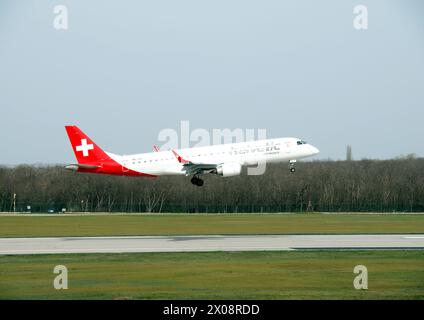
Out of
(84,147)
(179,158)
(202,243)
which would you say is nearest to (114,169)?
(84,147)

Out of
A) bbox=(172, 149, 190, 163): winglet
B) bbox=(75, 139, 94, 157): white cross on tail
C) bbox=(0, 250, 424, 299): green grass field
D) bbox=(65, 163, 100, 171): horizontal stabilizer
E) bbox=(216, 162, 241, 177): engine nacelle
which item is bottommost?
bbox=(0, 250, 424, 299): green grass field

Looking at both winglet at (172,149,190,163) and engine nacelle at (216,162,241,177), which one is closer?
engine nacelle at (216,162,241,177)

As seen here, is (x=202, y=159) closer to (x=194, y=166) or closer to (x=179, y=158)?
(x=194, y=166)

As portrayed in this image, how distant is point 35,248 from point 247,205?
123030 mm

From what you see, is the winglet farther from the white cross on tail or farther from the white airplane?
the white cross on tail

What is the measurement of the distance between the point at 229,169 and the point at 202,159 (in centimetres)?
402

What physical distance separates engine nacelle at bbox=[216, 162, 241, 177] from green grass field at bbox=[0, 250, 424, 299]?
2707 centimetres

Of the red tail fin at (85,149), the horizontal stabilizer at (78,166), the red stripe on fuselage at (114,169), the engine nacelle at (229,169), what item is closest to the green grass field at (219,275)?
the engine nacelle at (229,169)

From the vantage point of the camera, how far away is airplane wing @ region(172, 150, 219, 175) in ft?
301

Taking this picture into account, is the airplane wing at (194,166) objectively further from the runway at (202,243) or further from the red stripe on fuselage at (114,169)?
the runway at (202,243)

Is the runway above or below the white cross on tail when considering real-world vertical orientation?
below

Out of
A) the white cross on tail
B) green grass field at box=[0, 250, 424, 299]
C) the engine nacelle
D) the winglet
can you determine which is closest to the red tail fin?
the white cross on tail

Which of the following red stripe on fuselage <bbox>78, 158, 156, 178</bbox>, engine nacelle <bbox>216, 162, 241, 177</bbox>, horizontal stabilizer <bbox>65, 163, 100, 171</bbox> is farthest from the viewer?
red stripe on fuselage <bbox>78, 158, 156, 178</bbox>
